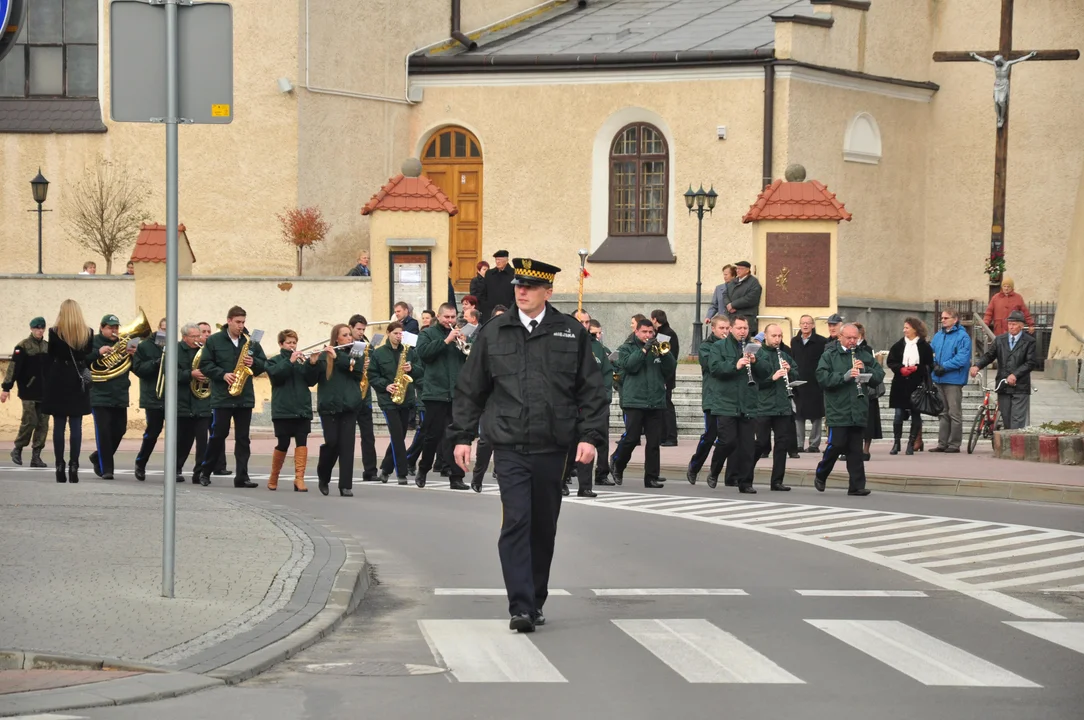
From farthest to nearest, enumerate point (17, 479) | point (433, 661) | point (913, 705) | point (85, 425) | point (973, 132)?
point (973, 132), point (85, 425), point (17, 479), point (433, 661), point (913, 705)

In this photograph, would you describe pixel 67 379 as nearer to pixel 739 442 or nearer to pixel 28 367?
pixel 28 367

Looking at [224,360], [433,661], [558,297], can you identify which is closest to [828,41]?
[558,297]

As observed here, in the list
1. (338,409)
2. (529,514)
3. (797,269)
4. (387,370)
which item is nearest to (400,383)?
(387,370)

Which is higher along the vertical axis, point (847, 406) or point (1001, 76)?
point (1001, 76)

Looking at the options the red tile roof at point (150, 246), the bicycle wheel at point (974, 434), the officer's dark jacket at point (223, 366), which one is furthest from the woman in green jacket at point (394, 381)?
the red tile roof at point (150, 246)

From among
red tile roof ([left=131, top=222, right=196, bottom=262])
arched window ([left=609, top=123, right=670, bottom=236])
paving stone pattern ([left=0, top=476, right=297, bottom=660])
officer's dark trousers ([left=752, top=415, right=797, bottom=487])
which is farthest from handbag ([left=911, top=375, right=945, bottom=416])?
arched window ([left=609, top=123, right=670, bottom=236])

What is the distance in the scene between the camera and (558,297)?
3869 cm

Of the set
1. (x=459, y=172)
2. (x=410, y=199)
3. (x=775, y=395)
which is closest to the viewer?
(x=775, y=395)

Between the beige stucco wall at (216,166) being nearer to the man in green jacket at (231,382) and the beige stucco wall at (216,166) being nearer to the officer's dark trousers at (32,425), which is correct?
the officer's dark trousers at (32,425)

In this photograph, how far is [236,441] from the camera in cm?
2009

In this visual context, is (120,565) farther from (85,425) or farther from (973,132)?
(973,132)

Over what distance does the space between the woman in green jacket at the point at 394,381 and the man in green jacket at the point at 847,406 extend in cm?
441

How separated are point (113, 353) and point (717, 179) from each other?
20.9 meters

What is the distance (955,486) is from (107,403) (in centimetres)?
895
